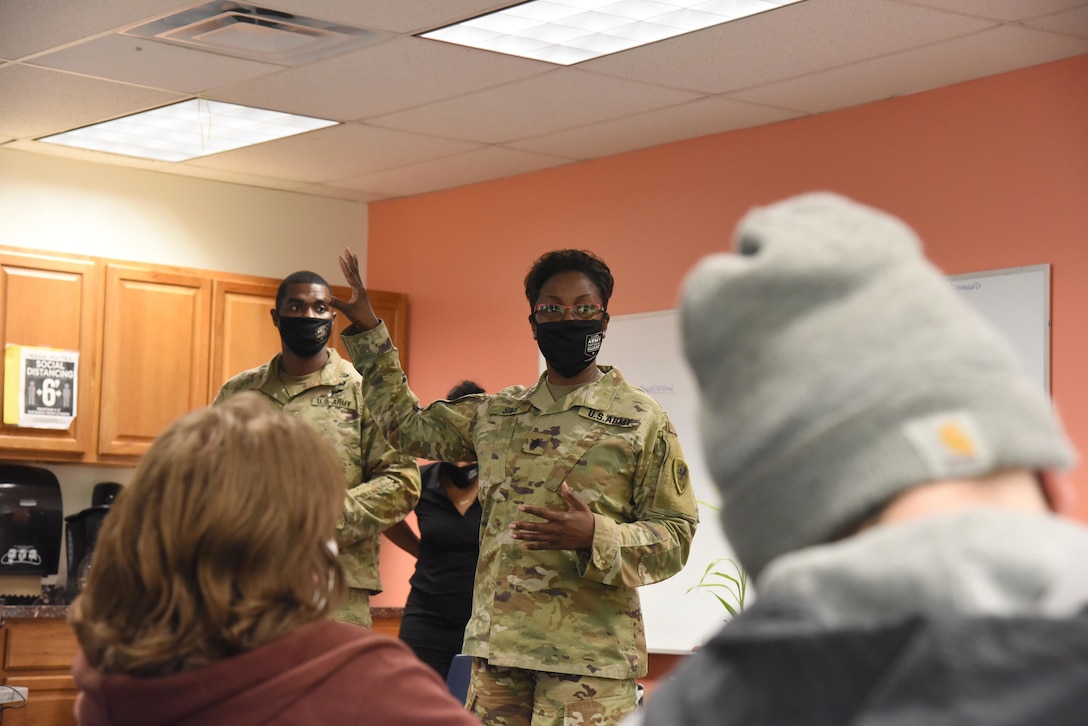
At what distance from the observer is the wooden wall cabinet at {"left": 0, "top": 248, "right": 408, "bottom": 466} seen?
224 inches

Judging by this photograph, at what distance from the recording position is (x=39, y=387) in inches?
221

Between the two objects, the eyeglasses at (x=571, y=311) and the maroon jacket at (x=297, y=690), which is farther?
the eyeglasses at (x=571, y=311)

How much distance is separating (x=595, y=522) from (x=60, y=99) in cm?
322

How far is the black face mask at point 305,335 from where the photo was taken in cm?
408

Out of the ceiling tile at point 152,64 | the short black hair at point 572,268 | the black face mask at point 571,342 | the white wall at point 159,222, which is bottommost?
the black face mask at point 571,342

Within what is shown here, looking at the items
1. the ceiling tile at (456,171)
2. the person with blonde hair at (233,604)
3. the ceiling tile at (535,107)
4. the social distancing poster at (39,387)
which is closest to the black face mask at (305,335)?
the ceiling tile at (535,107)

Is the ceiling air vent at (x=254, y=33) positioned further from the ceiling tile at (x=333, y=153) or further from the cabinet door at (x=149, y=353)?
the cabinet door at (x=149, y=353)

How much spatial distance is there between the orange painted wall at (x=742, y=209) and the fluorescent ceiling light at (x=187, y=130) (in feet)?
3.68

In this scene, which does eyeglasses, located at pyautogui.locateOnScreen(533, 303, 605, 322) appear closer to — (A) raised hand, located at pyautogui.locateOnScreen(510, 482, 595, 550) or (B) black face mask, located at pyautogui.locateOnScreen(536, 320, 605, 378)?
(B) black face mask, located at pyautogui.locateOnScreen(536, 320, 605, 378)

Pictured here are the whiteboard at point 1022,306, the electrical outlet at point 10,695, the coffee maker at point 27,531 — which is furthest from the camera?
the coffee maker at point 27,531

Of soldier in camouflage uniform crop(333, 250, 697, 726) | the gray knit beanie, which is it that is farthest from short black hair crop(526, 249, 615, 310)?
the gray knit beanie

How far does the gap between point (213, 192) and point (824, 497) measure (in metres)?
6.18

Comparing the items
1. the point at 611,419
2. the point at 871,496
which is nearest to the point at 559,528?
the point at 611,419

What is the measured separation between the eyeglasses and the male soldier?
2457 millimetres
